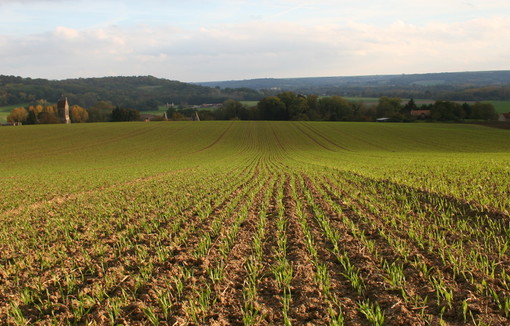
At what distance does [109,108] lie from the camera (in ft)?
431

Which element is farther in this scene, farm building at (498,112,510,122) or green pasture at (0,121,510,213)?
farm building at (498,112,510,122)

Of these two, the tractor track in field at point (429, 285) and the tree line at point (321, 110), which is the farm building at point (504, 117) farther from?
the tractor track in field at point (429, 285)

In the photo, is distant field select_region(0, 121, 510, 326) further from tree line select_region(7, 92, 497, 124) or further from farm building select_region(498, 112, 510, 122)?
farm building select_region(498, 112, 510, 122)

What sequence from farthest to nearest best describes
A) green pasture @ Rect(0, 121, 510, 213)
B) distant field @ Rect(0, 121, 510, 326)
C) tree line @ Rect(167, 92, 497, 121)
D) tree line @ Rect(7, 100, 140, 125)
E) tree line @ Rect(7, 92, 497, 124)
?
tree line @ Rect(7, 92, 497, 124)
tree line @ Rect(7, 100, 140, 125)
tree line @ Rect(167, 92, 497, 121)
green pasture @ Rect(0, 121, 510, 213)
distant field @ Rect(0, 121, 510, 326)

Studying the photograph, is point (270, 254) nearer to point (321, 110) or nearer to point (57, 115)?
point (321, 110)

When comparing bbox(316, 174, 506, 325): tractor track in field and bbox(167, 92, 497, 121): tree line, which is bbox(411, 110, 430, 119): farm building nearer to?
bbox(167, 92, 497, 121): tree line

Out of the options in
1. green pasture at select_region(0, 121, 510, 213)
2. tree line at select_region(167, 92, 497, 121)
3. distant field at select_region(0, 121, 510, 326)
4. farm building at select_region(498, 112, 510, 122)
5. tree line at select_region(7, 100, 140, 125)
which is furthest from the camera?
tree line at select_region(7, 100, 140, 125)

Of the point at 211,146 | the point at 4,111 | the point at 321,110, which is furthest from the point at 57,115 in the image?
the point at 321,110

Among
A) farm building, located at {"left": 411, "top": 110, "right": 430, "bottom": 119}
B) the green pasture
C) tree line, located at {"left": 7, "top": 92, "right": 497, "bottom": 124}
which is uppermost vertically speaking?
tree line, located at {"left": 7, "top": 92, "right": 497, "bottom": 124}

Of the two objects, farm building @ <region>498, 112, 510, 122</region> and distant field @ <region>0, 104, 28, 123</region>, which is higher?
distant field @ <region>0, 104, 28, 123</region>

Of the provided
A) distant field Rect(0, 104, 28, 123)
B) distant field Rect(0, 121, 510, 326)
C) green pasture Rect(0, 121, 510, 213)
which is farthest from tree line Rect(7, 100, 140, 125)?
distant field Rect(0, 121, 510, 326)

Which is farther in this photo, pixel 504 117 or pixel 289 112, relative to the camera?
pixel 289 112

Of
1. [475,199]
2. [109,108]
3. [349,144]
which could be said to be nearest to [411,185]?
[475,199]

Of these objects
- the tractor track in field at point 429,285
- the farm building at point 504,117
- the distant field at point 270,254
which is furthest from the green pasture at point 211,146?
the farm building at point 504,117
